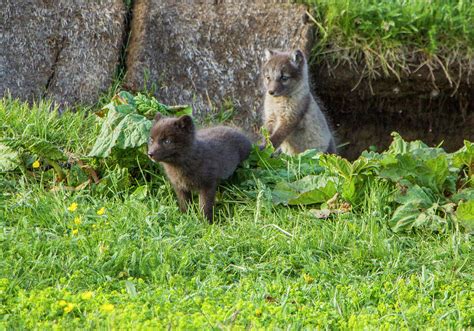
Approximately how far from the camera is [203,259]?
5816 mm

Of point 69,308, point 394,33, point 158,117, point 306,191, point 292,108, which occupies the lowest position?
point 292,108

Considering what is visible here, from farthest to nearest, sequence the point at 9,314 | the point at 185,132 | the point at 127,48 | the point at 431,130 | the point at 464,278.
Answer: the point at 431,130
the point at 127,48
the point at 185,132
the point at 464,278
the point at 9,314

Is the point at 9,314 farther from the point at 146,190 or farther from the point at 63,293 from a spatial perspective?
the point at 146,190

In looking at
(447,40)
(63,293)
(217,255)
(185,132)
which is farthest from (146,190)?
(447,40)

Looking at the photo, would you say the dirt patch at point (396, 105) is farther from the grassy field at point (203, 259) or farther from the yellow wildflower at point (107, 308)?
the yellow wildflower at point (107, 308)

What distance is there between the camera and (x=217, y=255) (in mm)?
5887

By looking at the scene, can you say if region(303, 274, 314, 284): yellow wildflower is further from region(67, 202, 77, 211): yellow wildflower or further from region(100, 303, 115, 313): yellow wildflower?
region(67, 202, 77, 211): yellow wildflower

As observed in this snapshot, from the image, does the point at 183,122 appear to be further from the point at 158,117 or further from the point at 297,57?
the point at 297,57

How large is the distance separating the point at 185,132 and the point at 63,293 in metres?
1.95

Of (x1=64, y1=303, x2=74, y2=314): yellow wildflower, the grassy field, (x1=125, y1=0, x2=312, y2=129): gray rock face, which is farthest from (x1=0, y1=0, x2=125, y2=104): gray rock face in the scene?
(x1=64, y1=303, x2=74, y2=314): yellow wildflower

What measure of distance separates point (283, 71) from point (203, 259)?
11.4ft

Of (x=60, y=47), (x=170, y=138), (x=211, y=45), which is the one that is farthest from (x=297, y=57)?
(x=170, y=138)

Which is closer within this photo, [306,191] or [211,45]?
[306,191]

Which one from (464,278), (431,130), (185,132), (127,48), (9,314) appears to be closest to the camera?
(9,314)
